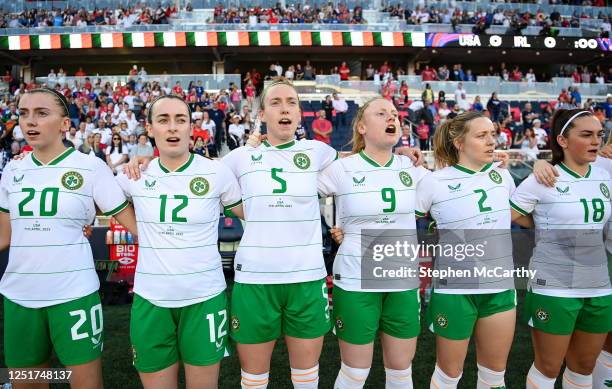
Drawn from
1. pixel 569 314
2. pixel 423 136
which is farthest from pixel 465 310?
pixel 423 136

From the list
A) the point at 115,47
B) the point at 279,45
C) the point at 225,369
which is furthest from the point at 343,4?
the point at 225,369

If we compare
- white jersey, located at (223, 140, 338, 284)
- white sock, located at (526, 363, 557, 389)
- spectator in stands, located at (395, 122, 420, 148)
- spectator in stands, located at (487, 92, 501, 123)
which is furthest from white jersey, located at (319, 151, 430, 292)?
spectator in stands, located at (487, 92, 501, 123)

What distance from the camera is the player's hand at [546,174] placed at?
10.2 ft

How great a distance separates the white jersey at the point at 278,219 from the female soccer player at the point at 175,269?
0.20 meters

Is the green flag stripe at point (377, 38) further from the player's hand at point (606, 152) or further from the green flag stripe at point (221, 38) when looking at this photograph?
the player's hand at point (606, 152)

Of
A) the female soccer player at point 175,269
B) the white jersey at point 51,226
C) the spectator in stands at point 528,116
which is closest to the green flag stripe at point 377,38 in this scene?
the spectator in stands at point 528,116

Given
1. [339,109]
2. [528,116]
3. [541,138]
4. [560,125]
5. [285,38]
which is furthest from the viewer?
[285,38]

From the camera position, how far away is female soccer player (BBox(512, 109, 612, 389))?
305 cm

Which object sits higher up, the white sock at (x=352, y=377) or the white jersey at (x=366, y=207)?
the white jersey at (x=366, y=207)

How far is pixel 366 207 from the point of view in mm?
3008

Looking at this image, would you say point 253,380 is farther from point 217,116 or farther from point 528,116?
point 528,116

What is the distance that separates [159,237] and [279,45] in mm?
21261

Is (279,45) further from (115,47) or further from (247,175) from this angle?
(247,175)

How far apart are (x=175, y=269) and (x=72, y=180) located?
0.76 metres
